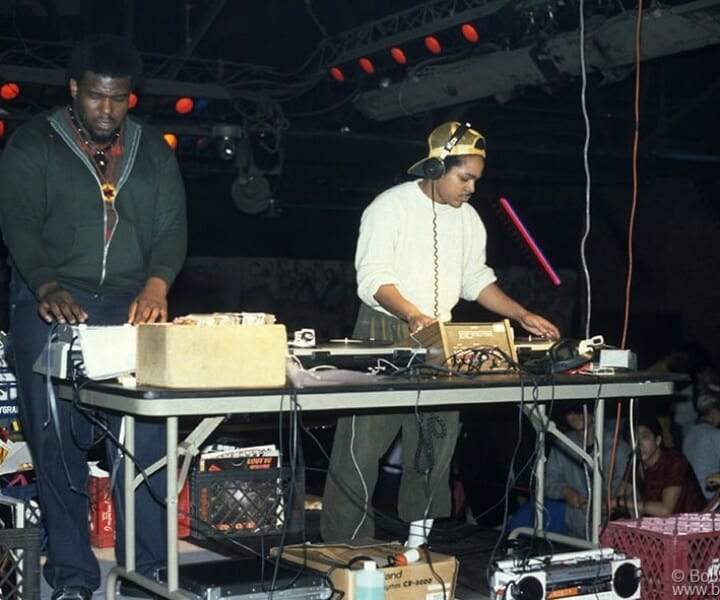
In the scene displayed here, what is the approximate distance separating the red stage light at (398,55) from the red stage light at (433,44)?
0.92 ft

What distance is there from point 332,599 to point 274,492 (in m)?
1.42

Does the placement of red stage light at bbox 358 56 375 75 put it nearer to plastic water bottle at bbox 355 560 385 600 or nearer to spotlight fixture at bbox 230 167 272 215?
spotlight fixture at bbox 230 167 272 215

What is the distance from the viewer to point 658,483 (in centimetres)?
625

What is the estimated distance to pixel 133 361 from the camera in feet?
11.3

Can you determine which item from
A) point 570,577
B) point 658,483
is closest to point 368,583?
point 570,577

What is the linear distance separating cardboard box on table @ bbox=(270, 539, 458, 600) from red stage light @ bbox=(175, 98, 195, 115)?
5392 mm

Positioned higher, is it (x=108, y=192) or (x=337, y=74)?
(x=337, y=74)

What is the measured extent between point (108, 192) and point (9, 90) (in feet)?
15.8

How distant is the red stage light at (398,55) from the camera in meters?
8.15

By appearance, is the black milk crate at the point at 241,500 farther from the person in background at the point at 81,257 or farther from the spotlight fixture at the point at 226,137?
the spotlight fixture at the point at 226,137

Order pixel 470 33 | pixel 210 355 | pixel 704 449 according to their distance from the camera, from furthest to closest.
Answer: pixel 470 33
pixel 704 449
pixel 210 355

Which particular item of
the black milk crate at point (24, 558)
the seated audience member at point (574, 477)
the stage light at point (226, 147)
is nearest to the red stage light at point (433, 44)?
the stage light at point (226, 147)

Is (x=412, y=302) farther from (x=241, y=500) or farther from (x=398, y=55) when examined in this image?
(x=398, y=55)

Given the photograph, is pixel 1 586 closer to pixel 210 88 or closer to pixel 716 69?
pixel 210 88
